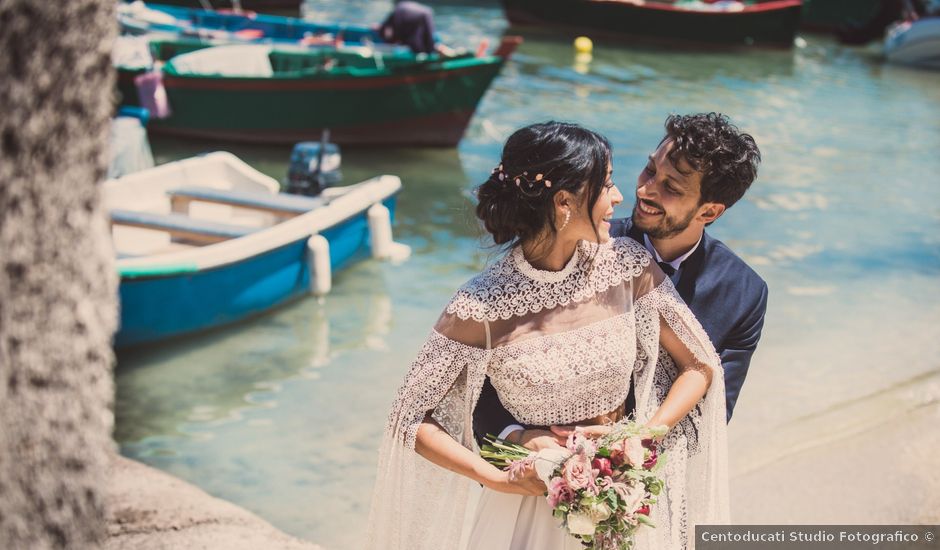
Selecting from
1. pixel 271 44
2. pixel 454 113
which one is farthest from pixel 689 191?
pixel 271 44

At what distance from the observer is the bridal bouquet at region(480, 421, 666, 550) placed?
2.56m

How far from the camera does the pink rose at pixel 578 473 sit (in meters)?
2.54

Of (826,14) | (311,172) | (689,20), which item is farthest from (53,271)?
(826,14)

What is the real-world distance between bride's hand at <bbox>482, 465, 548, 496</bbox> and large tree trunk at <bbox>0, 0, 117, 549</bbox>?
1.38m

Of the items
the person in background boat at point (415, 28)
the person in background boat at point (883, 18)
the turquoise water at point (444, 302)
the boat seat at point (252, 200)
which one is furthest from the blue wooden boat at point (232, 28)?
the person in background boat at point (883, 18)

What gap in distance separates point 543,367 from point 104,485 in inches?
58.0

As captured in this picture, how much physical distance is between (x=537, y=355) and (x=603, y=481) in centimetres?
39

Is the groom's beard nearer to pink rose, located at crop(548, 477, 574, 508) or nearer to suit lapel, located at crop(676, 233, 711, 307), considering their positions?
suit lapel, located at crop(676, 233, 711, 307)

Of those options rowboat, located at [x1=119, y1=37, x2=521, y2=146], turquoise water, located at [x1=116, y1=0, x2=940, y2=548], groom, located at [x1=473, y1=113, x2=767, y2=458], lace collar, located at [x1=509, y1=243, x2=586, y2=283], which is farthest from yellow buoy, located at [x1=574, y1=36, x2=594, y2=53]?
lace collar, located at [x1=509, y1=243, x2=586, y2=283]

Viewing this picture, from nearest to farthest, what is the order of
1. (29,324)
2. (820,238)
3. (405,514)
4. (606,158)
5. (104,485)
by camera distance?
(29,324) < (104,485) < (606,158) < (405,514) < (820,238)

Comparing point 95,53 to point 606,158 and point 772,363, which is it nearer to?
point 606,158

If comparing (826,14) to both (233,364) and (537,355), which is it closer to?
(233,364)

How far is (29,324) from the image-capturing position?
1.35 meters

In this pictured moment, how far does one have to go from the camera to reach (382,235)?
31.1 ft
